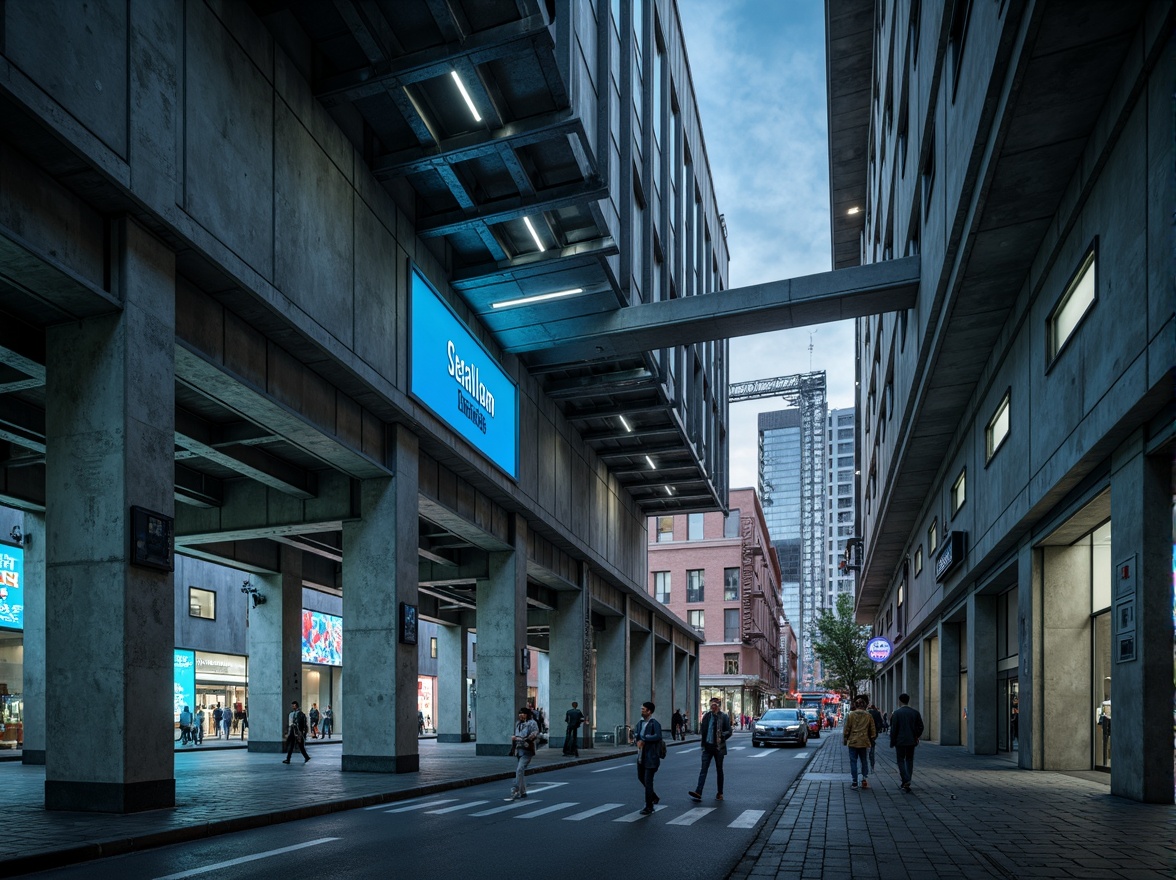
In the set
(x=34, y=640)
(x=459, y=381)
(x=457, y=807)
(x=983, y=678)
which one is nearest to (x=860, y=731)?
(x=457, y=807)

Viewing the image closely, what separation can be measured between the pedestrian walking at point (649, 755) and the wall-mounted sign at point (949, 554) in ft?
50.3

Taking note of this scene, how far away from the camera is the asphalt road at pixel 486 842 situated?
29.1ft

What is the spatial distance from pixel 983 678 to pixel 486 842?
64.8ft

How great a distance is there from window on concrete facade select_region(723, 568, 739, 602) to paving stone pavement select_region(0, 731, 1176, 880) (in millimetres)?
63135

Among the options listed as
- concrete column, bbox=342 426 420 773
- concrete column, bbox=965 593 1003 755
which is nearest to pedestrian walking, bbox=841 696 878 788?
concrete column, bbox=342 426 420 773

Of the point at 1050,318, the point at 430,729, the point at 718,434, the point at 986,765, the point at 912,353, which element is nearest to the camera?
the point at 1050,318

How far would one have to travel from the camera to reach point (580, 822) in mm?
12781

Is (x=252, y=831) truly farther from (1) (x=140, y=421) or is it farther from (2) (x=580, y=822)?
(1) (x=140, y=421)

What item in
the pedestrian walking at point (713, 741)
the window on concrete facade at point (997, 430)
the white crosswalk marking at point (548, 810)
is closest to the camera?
the white crosswalk marking at point (548, 810)


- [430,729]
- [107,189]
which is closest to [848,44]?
[107,189]

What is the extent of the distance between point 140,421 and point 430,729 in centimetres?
4949

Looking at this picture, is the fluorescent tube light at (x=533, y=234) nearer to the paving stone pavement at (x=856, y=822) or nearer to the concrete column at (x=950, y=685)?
the paving stone pavement at (x=856, y=822)

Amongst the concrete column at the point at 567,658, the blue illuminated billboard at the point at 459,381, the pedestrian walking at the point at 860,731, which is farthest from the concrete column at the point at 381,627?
the concrete column at the point at 567,658

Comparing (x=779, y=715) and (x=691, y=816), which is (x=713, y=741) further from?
(x=779, y=715)
